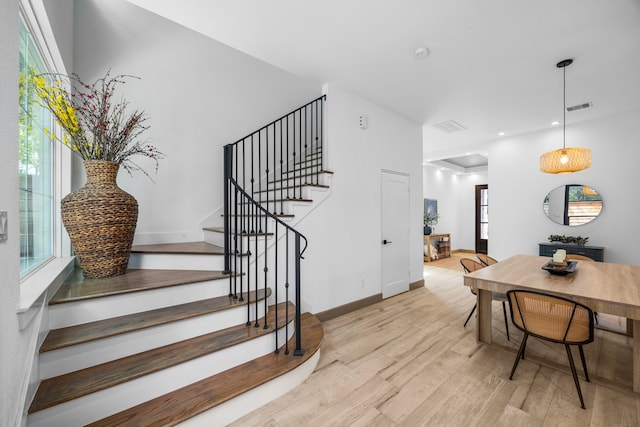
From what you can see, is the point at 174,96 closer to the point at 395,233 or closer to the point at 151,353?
→ the point at 151,353

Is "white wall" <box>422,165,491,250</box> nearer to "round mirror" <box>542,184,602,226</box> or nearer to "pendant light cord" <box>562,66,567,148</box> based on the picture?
"round mirror" <box>542,184,602,226</box>

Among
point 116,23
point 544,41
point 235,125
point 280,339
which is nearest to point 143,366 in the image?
point 280,339

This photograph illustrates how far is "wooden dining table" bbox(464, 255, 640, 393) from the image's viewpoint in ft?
6.26

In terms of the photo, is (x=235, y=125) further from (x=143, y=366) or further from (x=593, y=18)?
(x=593, y=18)

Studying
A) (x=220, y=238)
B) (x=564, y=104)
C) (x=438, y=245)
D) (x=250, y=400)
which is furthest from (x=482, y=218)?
(x=250, y=400)

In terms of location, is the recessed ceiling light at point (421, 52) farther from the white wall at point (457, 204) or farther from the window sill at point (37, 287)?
the white wall at point (457, 204)

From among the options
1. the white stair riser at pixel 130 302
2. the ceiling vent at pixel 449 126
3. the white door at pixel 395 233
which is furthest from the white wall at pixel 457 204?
the white stair riser at pixel 130 302

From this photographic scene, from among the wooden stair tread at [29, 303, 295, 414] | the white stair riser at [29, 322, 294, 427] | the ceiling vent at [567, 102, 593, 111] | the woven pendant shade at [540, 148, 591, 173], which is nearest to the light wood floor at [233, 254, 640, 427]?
the white stair riser at [29, 322, 294, 427]

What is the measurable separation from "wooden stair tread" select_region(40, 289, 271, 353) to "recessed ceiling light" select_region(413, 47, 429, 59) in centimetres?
296

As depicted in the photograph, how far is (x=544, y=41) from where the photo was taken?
2.56 meters

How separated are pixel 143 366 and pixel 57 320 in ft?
2.27

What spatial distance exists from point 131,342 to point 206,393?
2.02ft

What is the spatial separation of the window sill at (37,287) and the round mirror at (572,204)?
23.2ft

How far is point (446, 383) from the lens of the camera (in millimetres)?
2080
